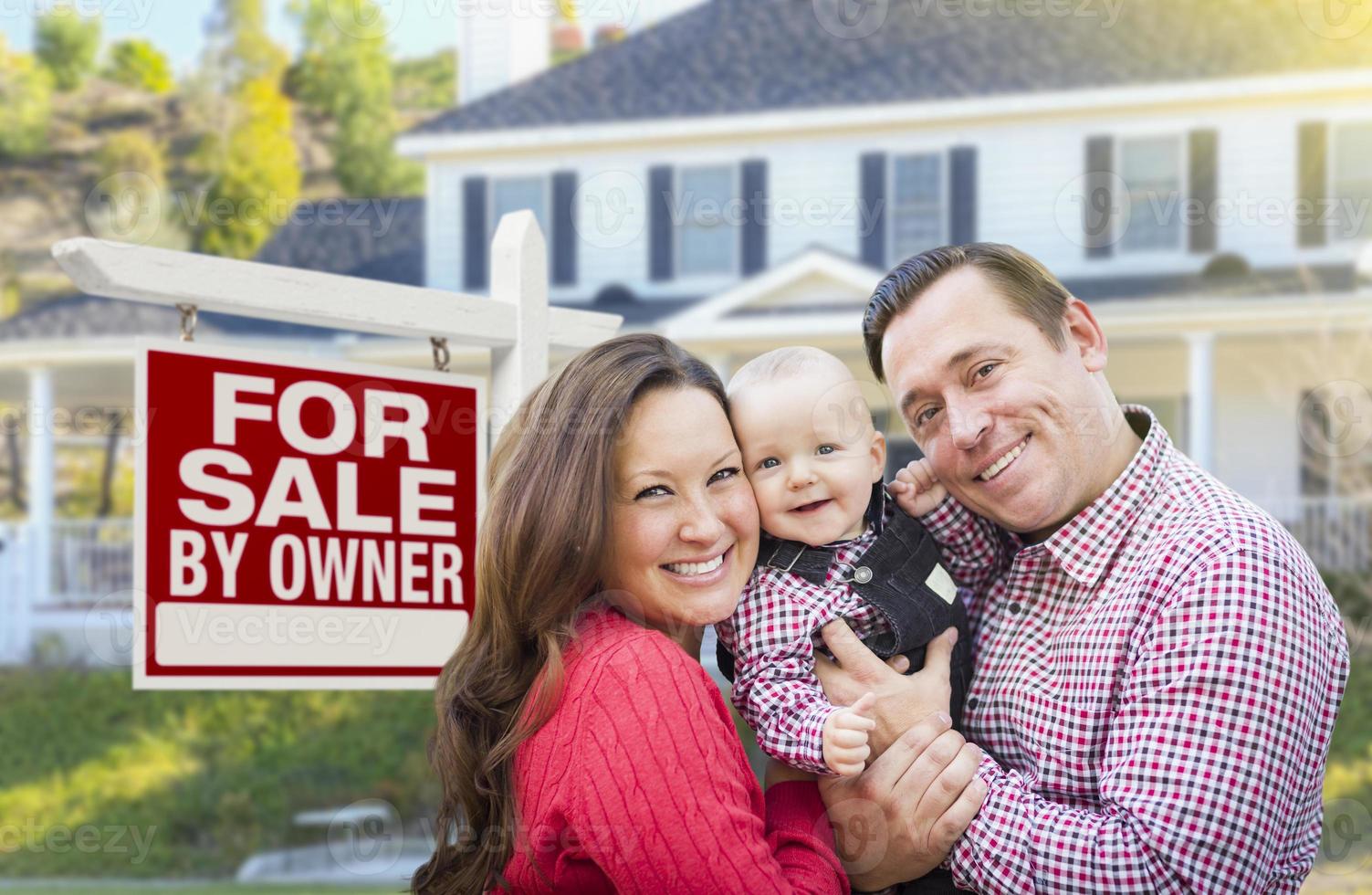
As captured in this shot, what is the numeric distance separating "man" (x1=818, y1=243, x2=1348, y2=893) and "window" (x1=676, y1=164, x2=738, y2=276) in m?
14.5

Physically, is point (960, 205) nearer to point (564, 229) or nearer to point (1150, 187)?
point (1150, 187)

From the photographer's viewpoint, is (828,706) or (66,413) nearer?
(828,706)

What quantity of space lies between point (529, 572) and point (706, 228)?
15.2 metres

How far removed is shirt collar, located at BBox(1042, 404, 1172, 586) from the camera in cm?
252

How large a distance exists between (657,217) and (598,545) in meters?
15.2

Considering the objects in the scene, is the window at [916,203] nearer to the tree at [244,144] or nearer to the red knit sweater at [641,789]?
the tree at [244,144]

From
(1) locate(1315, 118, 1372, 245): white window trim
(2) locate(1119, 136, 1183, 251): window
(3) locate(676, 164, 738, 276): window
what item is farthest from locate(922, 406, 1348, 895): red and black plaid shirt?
(1) locate(1315, 118, 1372, 245): white window trim

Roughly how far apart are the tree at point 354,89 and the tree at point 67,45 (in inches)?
200

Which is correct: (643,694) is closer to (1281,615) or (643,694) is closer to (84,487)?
(1281,615)

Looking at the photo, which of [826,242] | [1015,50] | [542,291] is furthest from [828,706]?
[1015,50]

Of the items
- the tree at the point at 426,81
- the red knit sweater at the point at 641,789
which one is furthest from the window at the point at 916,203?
the tree at the point at 426,81

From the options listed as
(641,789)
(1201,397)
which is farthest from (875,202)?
(641,789)

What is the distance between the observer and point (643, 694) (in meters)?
2.15

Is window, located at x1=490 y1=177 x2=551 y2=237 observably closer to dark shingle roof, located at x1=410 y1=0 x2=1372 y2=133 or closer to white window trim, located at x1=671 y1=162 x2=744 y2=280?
dark shingle roof, located at x1=410 y1=0 x2=1372 y2=133
